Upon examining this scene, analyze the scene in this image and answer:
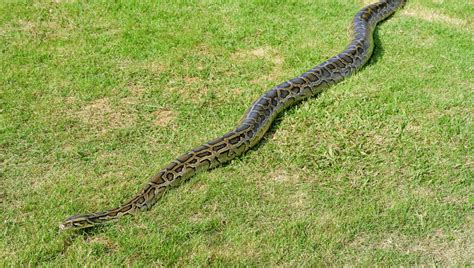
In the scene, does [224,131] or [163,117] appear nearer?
[224,131]

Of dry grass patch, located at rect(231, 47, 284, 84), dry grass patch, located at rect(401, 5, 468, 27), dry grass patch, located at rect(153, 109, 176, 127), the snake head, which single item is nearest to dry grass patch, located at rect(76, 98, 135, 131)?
dry grass patch, located at rect(153, 109, 176, 127)

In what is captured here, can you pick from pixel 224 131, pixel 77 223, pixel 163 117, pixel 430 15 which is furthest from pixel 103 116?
pixel 430 15

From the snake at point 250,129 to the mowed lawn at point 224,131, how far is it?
122 millimetres

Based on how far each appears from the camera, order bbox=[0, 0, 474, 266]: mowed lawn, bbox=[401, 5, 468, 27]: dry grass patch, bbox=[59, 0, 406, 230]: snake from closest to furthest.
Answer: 1. bbox=[0, 0, 474, 266]: mowed lawn
2. bbox=[59, 0, 406, 230]: snake
3. bbox=[401, 5, 468, 27]: dry grass patch

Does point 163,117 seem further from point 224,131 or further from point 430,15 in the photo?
point 430,15

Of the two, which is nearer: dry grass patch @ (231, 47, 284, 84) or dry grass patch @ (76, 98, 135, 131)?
dry grass patch @ (76, 98, 135, 131)

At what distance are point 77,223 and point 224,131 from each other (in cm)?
271

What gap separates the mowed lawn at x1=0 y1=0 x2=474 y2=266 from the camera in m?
5.84

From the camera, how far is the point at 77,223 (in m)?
5.72

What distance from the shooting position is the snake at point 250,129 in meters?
6.09

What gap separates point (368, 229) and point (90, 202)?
3111 millimetres

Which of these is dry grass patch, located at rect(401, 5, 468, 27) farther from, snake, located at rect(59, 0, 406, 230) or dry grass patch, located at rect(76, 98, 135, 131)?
dry grass patch, located at rect(76, 98, 135, 131)

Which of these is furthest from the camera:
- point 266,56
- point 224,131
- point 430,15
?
point 430,15

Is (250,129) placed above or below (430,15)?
above
